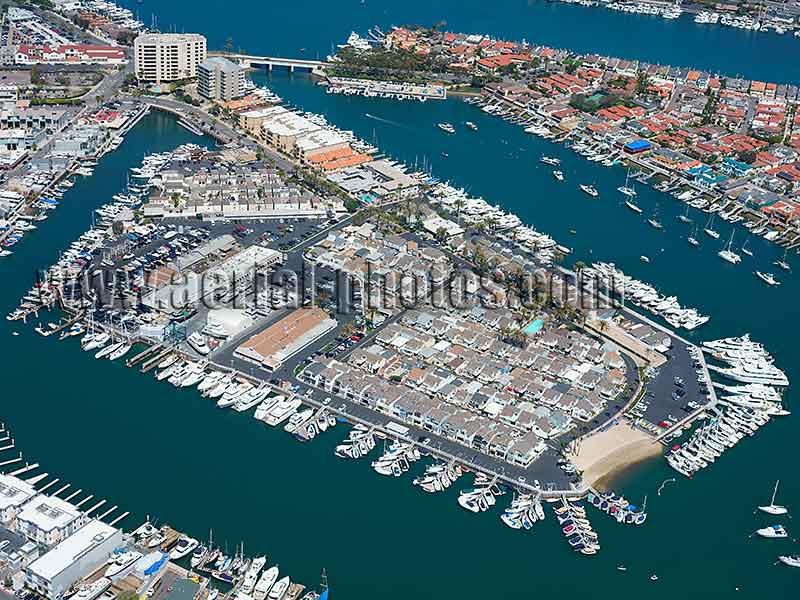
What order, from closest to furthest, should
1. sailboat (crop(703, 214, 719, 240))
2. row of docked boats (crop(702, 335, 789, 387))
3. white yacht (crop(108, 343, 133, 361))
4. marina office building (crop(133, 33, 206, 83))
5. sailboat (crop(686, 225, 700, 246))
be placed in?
1. white yacht (crop(108, 343, 133, 361))
2. row of docked boats (crop(702, 335, 789, 387))
3. sailboat (crop(686, 225, 700, 246))
4. sailboat (crop(703, 214, 719, 240))
5. marina office building (crop(133, 33, 206, 83))

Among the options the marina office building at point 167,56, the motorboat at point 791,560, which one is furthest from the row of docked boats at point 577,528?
the marina office building at point 167,56

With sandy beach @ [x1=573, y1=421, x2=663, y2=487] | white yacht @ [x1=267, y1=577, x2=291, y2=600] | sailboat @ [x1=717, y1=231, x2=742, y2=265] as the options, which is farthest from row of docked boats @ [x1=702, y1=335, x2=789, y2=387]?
white yacht @ [x1=267, y1=577, x2=291, y2=600]

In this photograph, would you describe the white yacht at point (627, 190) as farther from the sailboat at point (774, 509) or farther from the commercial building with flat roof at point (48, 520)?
the commercial building with flat roof at point (48, 520)

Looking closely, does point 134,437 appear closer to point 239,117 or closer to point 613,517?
point 613,517

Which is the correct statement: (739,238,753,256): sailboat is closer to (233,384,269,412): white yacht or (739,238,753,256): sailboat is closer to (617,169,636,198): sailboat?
(617,169,636,198): sailboat

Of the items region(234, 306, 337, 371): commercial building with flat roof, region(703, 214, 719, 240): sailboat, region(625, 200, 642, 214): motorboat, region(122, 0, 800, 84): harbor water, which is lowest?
A: region(234, 306, 337, 371): commercial building with flat roof

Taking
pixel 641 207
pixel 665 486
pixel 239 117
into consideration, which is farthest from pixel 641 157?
pixel 665 486

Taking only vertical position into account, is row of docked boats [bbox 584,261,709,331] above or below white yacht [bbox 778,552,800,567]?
above
